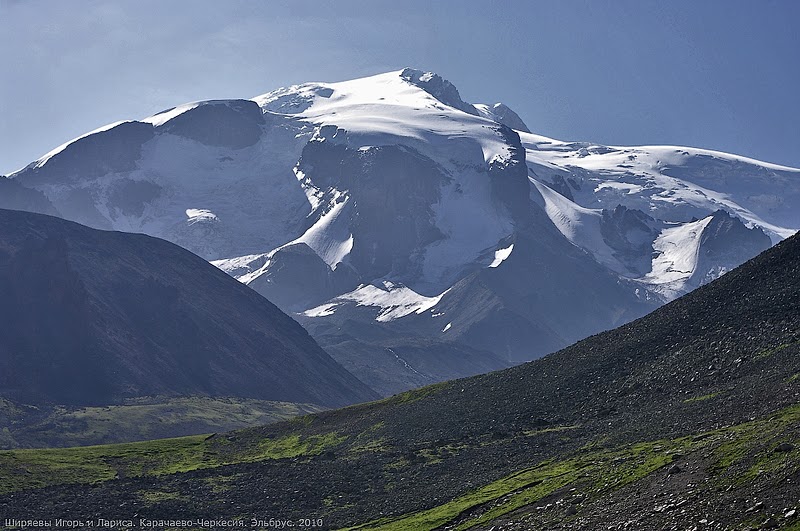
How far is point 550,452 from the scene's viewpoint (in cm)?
9712

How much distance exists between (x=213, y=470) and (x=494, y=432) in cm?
3392

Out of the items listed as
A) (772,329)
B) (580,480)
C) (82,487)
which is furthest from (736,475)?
(82,487)

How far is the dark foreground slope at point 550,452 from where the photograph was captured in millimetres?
61188

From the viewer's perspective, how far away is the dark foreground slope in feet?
201

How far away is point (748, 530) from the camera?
48.0 meters

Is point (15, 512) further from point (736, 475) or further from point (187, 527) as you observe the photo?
point (736, 475)

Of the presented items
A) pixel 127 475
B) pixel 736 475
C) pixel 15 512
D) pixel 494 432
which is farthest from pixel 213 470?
pixel 736 475

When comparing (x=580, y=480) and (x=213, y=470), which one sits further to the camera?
(x=213, y=470)

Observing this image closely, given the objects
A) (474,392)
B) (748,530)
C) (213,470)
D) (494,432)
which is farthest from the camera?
(474,392)

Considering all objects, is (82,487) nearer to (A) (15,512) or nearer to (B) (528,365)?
(A) (15,512)

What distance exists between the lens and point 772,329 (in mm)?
104750

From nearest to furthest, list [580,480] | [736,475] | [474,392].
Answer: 1. [736,475]
2. [580,480]
3. [474,392]

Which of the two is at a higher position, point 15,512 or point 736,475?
point 15,512

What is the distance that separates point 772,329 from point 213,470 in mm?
64811
